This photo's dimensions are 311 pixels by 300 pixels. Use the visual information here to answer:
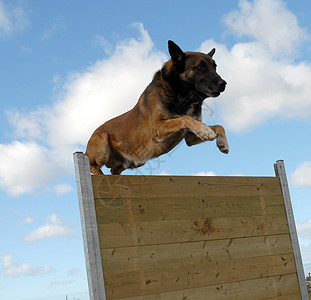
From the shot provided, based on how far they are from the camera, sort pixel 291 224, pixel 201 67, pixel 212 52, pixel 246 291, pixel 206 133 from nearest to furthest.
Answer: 1. pixel 206 133
2. pixel 201 67
3. pixel 246 291
4. pixel 212 52
5. pixel 291 224

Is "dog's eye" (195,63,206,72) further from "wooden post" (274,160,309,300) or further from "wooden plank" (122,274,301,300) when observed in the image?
"wooden plank" (122,274,301,300)

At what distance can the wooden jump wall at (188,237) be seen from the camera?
3660mm

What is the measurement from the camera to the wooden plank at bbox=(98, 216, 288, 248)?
3.72m

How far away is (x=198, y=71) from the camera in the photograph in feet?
14.0

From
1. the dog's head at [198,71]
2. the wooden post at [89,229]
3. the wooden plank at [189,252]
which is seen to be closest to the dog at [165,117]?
the dog's head at [198,71]

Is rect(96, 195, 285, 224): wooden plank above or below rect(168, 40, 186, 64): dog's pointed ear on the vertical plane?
below

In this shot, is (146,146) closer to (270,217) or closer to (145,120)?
(145,120)

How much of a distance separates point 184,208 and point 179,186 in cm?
23

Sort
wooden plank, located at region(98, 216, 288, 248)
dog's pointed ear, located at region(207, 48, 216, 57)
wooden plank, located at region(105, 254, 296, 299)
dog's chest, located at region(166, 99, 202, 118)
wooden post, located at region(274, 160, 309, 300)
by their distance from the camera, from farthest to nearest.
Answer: wooden post, located at region(274, 160, 309, 300), dog's pointed ear, located at region(207, 48, 216, 57), dog's chest, located at region(166, 99, 202, 118), wooden plank, located at region(98, 216, 288, 248), wooden plank, located at region(105, 254, 296, 299)

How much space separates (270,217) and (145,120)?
1.92m

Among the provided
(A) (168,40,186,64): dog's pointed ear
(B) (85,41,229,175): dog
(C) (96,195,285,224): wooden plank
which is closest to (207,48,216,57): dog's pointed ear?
(B) (85,41,229,175): dog

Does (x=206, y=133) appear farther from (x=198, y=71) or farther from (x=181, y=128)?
(x=198, y=71)

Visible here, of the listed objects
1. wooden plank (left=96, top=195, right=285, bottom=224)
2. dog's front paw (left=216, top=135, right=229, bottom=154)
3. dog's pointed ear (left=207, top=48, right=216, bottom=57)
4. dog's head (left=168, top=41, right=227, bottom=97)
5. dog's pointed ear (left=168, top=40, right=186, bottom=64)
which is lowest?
wooden plank (left=96, top=195, right=285, bottom=224)

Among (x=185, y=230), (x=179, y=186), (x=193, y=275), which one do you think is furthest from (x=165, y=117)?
(x=193, y=275)
